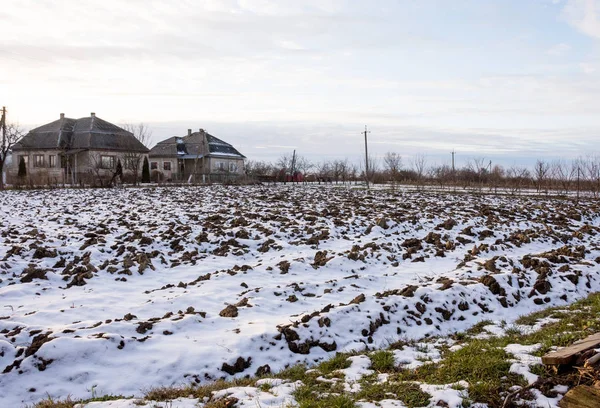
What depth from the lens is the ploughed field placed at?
5.28m

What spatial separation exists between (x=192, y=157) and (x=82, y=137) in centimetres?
1088

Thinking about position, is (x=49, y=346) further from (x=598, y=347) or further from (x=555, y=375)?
(x=598, y=347)

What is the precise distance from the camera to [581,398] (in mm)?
3303

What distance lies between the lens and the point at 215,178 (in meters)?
44.7

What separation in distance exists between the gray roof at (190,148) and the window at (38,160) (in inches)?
413

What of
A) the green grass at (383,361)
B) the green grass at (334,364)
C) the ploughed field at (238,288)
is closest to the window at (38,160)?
the ploughed field at (238,288)

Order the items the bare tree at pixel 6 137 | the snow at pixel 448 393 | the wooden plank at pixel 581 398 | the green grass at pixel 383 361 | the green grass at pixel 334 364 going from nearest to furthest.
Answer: the wooden plank at pixel 581 398
the snow at pixel 448 393
the green grass at pixel 383 361
the green grass at pixel 334 364
the bare tree at pixel 6 137

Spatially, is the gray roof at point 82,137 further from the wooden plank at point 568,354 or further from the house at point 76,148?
the wooden plank at point 568,354

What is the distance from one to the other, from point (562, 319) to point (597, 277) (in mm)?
3631

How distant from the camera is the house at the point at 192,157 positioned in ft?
162

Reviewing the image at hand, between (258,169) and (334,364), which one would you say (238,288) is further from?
(258,169)

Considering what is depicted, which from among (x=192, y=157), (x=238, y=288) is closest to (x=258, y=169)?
(x=192, y=157)

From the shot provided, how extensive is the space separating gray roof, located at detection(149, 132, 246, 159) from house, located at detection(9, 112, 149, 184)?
3617 millimetres

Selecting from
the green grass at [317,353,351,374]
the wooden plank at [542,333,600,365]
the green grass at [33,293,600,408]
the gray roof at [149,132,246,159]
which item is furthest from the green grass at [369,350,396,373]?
the gray roof at [149,132,246,159]
